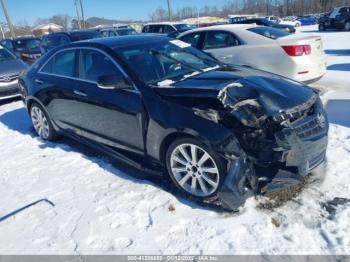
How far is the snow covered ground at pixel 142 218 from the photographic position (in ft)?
9.89

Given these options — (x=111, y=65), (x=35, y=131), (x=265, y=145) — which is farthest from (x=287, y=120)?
(x=35, y=131)

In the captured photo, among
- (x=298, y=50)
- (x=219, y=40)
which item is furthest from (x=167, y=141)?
(x=219, y=40)

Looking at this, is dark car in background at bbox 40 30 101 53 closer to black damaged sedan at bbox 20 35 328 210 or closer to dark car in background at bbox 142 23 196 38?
dark car in background at bbox 142 23 196 38

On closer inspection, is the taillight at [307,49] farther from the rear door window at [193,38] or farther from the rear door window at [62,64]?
the rear door window at [62,64]

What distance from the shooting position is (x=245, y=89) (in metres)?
3.53

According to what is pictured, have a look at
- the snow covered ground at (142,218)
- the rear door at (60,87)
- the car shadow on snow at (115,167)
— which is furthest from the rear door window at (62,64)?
the snow covered ground at (142,218)

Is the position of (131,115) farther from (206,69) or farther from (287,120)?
(287,120)

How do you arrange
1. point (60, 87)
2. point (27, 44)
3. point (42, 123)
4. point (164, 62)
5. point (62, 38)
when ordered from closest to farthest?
point (164, 62) < point (60, 87) < point (42, 123) < point (62, 38) < point (27, 44)

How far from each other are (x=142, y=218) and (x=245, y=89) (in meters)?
1.66

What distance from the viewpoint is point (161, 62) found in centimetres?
425

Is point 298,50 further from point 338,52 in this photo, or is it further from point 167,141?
point 338,52

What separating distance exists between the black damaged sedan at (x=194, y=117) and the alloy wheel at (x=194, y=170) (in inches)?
A: 0.4

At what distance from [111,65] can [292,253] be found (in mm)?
2828

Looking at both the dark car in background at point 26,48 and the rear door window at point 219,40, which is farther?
the dark car in background at point 26,48
